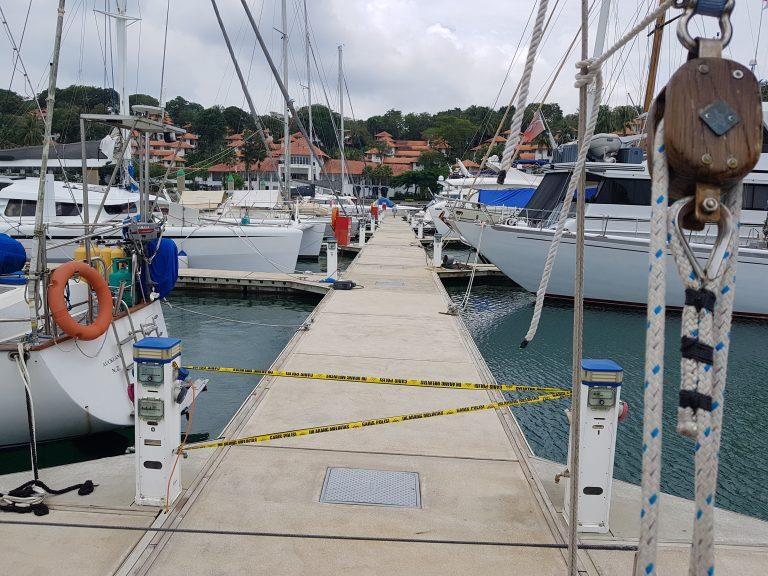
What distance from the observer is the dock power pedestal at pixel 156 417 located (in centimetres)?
393

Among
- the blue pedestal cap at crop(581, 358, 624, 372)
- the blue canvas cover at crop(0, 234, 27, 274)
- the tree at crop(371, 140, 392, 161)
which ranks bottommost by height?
the blue pedestal cap at crop(581, 358, 624, 372)

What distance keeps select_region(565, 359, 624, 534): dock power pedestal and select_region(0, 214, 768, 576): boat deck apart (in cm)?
15

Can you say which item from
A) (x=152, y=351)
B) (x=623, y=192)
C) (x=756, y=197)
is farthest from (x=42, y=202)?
(x=756, y=197)

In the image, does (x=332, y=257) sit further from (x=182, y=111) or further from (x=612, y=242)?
(x=182, y=111)

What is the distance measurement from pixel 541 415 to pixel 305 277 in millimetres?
9938

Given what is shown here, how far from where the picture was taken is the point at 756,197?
630 inches

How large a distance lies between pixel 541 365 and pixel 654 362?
34.1ft

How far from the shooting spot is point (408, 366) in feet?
25.7

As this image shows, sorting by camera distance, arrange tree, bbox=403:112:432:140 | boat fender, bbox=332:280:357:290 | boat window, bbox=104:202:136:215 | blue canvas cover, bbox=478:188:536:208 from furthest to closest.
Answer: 1. tree, bbox=403:112:432:140
2. blue canvas cover, bbox=478:188:536:208
3. boat window, bbox=104:202:136:215
4. boat fender, bbox=332:280:357:290

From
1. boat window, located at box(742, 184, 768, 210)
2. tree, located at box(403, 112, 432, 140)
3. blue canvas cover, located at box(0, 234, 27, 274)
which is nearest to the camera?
blue canvas cover, located at box(0, 234, 27, 274)

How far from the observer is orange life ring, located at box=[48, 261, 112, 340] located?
5315 mm

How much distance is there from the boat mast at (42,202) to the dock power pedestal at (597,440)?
182 inches

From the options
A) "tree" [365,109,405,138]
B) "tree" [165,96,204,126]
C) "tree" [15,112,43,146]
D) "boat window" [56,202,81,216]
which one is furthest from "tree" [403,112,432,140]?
"boat window" [56,202,81,216]

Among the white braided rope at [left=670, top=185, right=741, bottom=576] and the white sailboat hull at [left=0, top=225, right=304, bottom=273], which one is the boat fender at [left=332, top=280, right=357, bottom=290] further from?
the white braided rope at [left=670, top=185, right=741, bottom=576]
